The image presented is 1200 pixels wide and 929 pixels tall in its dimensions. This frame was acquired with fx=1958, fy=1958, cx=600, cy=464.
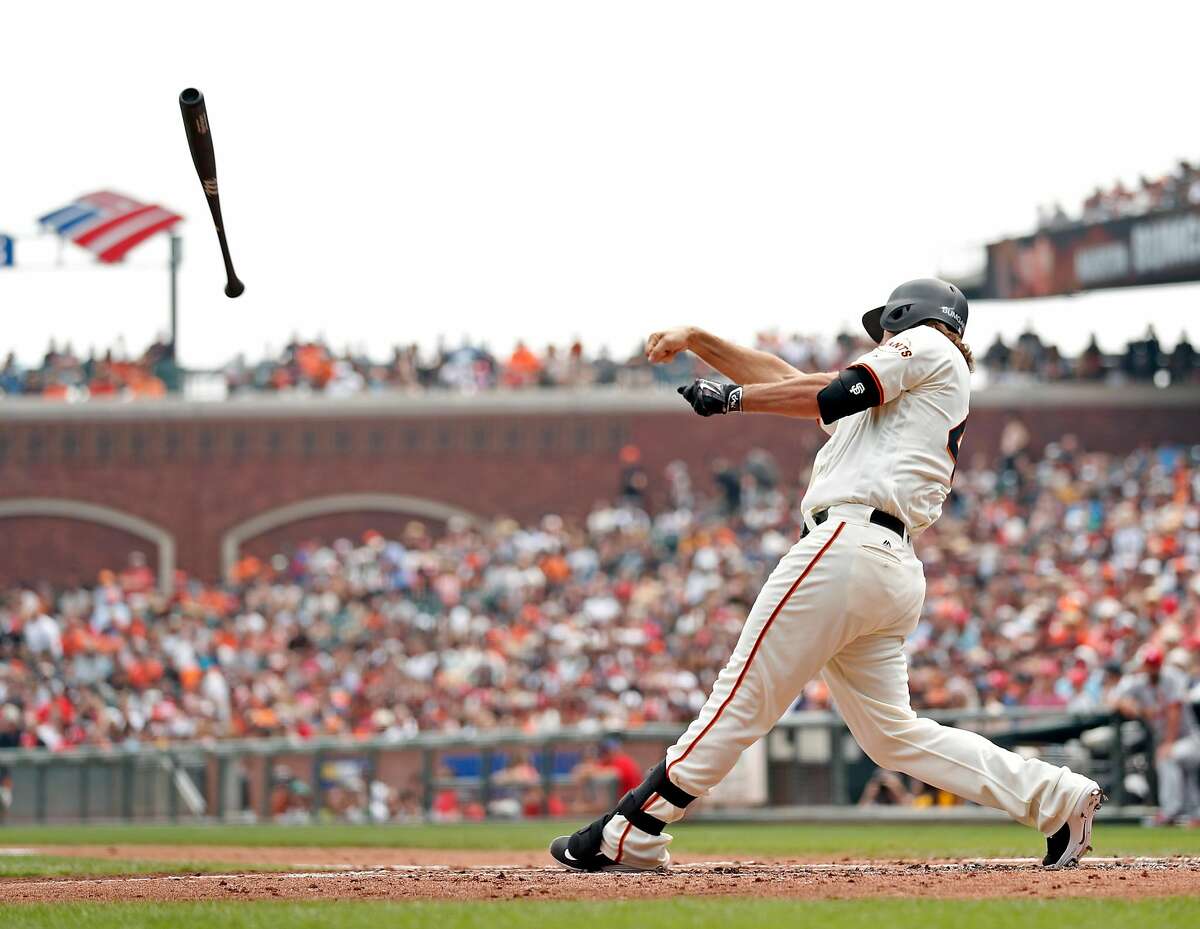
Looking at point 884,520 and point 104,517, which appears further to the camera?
point 104,517

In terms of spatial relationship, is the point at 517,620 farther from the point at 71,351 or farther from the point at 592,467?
the point at 71,351

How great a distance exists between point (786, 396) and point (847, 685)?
104cm

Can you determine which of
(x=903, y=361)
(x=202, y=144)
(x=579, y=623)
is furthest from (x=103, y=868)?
(x=579, y=623)

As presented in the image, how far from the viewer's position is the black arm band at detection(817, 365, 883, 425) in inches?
253

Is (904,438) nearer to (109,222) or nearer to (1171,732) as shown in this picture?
(1171,732)

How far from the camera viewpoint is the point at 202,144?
298 inches

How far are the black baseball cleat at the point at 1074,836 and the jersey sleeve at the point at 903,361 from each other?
5.00 ft

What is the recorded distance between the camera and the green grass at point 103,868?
8547mm

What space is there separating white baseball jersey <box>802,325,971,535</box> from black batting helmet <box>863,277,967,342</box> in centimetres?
9

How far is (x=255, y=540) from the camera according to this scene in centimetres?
4222

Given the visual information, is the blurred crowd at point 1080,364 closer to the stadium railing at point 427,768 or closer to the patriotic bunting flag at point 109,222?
the patriotic bunting flag at point 109,222

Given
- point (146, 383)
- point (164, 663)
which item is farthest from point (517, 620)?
point (146, 383)

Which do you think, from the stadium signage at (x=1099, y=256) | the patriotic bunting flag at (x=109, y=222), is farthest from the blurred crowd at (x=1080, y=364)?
the patriotic bunting flag at (x=109, y=222)

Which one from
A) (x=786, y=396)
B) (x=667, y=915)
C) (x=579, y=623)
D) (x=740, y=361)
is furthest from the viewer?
(x=579, y=623)
